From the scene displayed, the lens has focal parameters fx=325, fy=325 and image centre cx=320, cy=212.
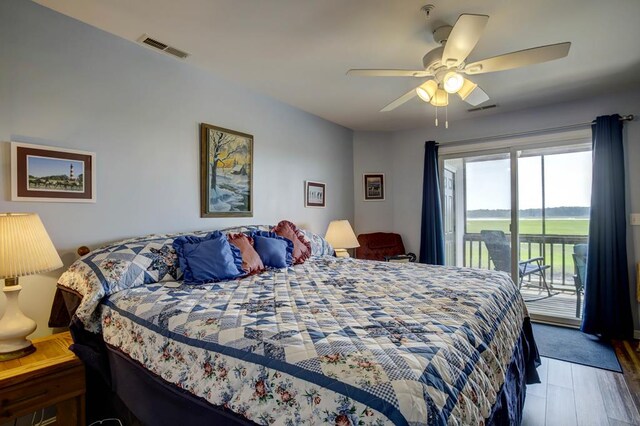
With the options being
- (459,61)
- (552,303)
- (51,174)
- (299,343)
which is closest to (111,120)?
(51,174)

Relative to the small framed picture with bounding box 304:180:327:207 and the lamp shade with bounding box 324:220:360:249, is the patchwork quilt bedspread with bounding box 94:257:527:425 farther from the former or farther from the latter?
the small framed picture with bounding box 304:180:327:207

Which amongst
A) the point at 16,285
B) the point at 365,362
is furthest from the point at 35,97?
the point at 365,362

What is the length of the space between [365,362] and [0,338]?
1727mm

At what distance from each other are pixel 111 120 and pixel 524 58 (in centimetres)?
264

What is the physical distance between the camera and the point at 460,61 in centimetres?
196

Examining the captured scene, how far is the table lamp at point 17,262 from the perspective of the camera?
1514 millimetres

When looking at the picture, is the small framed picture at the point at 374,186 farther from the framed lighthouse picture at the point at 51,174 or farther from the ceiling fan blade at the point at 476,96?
the framed lighthouse picture at the point at 51,174

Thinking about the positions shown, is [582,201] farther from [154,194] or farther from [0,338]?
[0,338]

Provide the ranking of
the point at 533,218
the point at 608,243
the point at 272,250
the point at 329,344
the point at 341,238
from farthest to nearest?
the point at 533,218, the point at 341,238, the point at 608,243, the point at 272,250, the point at 329,344

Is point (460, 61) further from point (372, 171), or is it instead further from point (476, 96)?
point (372, 171)

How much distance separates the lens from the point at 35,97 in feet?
6.24

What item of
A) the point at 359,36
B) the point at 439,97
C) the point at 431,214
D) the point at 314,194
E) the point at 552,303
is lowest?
the point at 552,303

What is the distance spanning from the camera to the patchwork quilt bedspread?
35.1 inches

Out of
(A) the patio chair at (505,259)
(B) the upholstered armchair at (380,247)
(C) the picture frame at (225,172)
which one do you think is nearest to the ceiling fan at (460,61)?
(C) the picture frame at (225,172)
